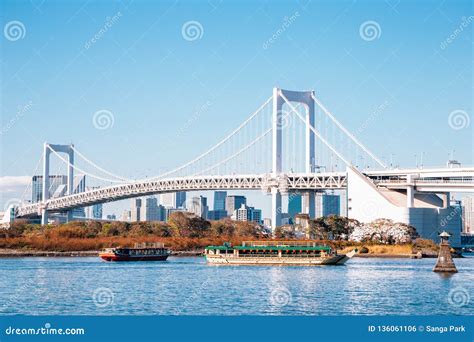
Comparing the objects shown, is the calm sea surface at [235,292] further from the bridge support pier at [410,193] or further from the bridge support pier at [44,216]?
the bridge support pier at [44,216]

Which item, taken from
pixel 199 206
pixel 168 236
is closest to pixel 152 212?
pixel 199 206

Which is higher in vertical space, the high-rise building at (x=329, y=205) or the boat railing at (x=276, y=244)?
the high-rise building at (x=329, y=205)

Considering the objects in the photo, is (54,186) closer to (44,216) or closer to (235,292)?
(44,216)

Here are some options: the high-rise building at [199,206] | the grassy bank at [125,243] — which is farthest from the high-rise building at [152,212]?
the grassy bank at [125,243]

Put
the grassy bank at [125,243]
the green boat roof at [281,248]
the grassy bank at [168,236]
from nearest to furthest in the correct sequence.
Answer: the green boat roof at [281,248] < the grassy bank at [125,243] < the grassy bank at [168,236]

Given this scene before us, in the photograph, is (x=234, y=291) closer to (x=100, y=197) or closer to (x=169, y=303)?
(x=169, y=303)
